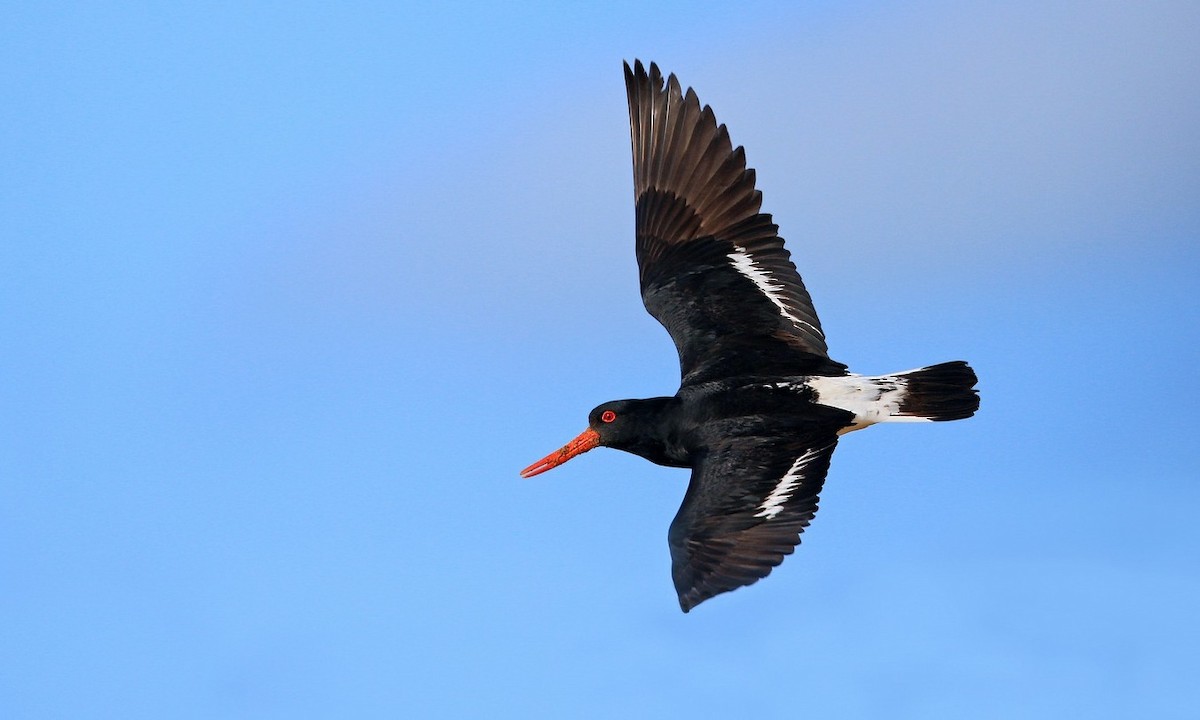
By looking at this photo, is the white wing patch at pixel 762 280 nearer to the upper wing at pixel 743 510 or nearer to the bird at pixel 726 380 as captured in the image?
the bird at pixel 726 380

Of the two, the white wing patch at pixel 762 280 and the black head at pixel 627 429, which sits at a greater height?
the white wing patch at pixel 762 280

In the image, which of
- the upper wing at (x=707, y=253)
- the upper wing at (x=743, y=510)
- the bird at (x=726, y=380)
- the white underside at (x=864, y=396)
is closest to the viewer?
the upper wing at (x=743, y=510)

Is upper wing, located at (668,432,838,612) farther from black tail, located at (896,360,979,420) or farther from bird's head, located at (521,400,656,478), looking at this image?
bird's head, located at (521,400,656,478)

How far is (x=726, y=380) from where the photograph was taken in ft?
35.2

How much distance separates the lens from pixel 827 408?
10438 millimetres

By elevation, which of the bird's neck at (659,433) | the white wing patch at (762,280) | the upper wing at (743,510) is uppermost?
the white wing patch at (762,280)

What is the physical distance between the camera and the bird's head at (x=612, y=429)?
35.8 ft

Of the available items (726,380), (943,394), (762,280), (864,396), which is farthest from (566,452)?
(943,394)

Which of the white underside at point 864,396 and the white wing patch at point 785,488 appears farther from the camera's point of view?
the white underside at point 864,396

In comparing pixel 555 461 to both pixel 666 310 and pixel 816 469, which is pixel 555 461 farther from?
pixel 816 469

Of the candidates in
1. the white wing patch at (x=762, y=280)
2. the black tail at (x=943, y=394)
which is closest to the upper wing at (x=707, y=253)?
the white wing patch at (x=762, y=280)

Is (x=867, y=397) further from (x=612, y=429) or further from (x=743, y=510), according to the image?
(x=612, y=429)

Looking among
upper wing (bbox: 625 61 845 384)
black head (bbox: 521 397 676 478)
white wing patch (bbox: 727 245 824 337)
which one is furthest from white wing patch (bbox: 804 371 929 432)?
black head (bbox: 521 397 676 478)

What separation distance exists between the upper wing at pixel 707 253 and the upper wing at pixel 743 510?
2.42ft
